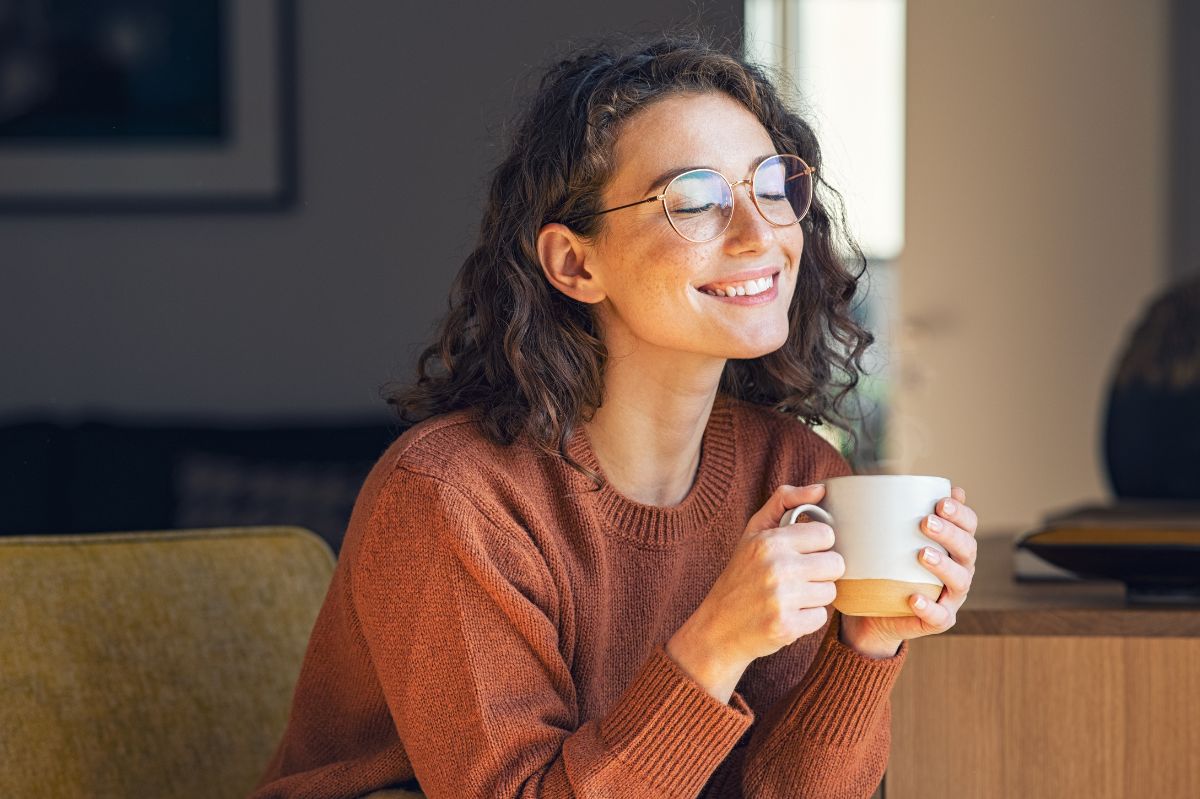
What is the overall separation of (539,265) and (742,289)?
8.8 inches

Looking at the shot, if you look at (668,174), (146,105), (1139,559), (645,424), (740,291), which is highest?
(146,105)

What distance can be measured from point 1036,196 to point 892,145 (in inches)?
47.5

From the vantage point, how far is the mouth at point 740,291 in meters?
1.23

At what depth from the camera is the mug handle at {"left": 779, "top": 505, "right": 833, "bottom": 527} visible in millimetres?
1063

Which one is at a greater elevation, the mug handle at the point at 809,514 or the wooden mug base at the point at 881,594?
the mug handle at the point at 809,514

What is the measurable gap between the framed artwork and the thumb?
65.1 inches

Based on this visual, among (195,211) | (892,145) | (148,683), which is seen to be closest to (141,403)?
(195,211)

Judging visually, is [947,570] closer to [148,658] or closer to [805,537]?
[805,537]

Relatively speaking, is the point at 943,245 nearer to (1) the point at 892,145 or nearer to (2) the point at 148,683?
(1) the point at 892,145

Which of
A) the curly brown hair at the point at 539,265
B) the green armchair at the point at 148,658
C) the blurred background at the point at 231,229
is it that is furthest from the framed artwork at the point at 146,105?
the curly brown hair at the point at 539,265

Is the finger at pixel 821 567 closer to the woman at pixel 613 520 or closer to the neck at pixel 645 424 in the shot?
the woman at pixel 613 520

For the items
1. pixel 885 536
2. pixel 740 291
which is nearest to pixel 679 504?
pixel 740 291

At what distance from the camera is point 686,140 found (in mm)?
1257

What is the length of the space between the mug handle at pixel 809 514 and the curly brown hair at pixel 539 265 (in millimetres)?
264
